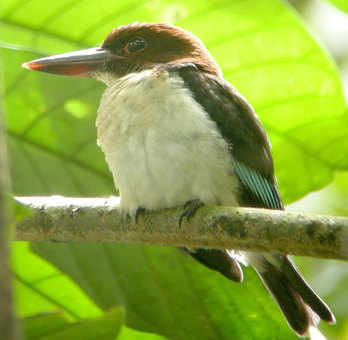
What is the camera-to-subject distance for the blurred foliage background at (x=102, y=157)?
79.0 inches

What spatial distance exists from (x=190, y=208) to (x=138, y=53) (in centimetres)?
95

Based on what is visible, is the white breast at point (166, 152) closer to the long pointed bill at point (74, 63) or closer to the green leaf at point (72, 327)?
the long pointed bill at point (74, 63)

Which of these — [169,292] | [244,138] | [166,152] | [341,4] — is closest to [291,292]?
[169,292]

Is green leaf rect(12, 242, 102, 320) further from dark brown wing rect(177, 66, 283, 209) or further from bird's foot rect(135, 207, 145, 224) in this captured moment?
dark brown wing rect(177, 66, 283, 209)

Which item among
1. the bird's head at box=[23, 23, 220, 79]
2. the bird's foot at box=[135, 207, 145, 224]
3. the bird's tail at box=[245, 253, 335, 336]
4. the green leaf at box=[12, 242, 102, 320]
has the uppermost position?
the bird's head at box=[23, 23, 220, 79]

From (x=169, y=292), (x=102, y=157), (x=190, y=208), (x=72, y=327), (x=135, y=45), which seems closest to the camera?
(x=72, y=327)

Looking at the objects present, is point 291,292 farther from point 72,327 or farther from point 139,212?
point 72,327

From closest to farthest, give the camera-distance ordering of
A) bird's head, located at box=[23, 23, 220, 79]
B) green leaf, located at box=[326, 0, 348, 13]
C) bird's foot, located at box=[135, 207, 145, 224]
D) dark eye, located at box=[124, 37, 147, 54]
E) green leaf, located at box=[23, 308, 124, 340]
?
green leaf, located at box=[23, 308, 124, 340] < green leaf, located at box=[326, 0, 348, 13] < bird's foot, located at box=[135, 207, 145, 224] < bird's head, located at box=[23, 23, 220, 79] < dark eye, located at box=[124, 37, 147, 54]

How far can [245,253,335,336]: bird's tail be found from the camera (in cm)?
208

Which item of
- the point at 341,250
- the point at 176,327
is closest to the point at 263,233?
the point at 341,250

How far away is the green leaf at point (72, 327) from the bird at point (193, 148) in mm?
652

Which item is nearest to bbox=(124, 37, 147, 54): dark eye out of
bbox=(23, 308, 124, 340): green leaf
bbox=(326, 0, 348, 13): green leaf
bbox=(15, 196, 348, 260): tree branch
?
bbox=(15, 196, 348, 260): tree branch

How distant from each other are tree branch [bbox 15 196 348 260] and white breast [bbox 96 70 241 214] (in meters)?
0.09

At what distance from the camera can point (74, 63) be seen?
2.26 m
